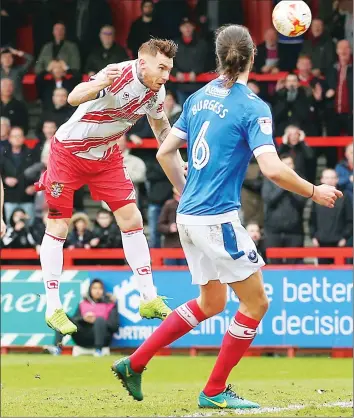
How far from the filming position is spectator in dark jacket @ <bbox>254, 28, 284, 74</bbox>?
1903cm

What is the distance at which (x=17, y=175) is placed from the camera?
58.0ft

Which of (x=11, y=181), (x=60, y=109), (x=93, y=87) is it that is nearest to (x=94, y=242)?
(x=11, y=181)

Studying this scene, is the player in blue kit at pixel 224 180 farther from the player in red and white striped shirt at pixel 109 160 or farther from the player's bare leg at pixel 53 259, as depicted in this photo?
the player's bare leg at pixel 53 259

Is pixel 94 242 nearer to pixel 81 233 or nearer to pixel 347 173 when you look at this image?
pixel 81 233

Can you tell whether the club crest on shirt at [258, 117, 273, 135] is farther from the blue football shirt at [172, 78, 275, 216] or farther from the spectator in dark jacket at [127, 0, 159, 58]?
the spectator in dark jacket at [127, 0, 159, 58]

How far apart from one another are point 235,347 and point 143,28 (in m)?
11.8

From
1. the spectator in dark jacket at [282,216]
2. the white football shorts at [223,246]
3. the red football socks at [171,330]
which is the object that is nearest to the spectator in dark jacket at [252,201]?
the spectator in dark jacket at [282,216]

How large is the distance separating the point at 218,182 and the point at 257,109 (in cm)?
64

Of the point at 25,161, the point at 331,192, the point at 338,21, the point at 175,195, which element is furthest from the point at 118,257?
the point at 331,192

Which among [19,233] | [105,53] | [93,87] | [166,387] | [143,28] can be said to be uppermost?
[143,28]

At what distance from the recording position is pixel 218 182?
8.38 m

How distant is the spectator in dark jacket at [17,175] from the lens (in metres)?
17.7

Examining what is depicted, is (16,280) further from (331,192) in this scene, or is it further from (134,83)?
(331,192)

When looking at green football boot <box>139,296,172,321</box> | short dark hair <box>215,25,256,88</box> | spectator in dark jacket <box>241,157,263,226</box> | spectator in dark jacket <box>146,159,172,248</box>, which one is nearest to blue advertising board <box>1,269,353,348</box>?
spectator in dark jacket <box>146,159,172,248</box>
